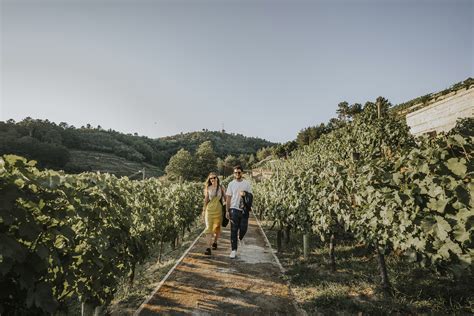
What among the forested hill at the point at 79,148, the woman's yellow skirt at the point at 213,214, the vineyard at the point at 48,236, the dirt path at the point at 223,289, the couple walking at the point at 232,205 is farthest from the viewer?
the forested hill at the point at 79,148

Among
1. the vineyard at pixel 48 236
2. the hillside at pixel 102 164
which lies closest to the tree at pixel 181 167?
the hillside at pixel 102 164

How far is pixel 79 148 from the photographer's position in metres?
76.2

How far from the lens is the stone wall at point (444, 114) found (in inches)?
465

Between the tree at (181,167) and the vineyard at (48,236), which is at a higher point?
the tree at (181,167)

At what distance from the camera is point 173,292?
180 inches

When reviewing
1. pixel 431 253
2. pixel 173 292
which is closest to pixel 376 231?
pixel 431 253

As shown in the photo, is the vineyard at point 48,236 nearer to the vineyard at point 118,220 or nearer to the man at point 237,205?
the vineyard at point 118,220

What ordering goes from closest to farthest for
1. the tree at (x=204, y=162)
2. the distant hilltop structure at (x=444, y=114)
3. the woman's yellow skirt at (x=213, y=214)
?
the woman's yellow skirt at (x=213, y=214) → the distant hilltop structure at (x=444, y=114) → the tree at (x=204, y=162)

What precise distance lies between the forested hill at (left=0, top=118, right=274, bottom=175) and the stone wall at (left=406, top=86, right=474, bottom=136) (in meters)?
59.4

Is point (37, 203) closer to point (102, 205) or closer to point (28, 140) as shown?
point (102, 205)

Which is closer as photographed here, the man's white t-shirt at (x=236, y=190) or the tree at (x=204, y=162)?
the man's white t-shirt at (x=236, y=190)

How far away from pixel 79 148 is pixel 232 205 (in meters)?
81.5

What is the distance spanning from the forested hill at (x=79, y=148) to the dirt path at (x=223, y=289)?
60162 millimetres

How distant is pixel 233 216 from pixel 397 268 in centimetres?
363
